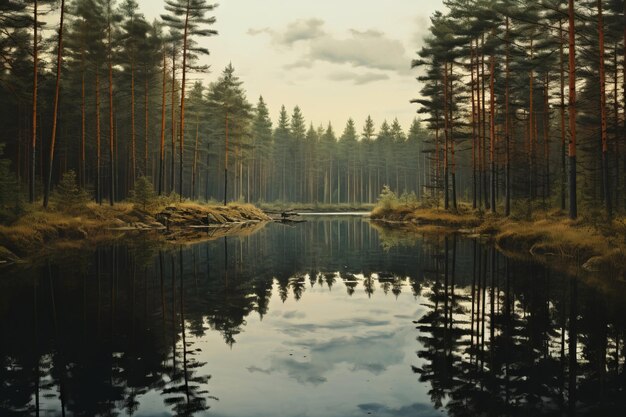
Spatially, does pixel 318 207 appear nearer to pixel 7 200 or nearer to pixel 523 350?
pixel 7 200

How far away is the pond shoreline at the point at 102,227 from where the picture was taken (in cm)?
1998

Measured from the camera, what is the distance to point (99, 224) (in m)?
29.8

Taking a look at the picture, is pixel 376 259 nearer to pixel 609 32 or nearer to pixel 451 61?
pixel 609 32

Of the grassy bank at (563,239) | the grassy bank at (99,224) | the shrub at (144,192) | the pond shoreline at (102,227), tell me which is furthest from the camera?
the shrub at (144,192)

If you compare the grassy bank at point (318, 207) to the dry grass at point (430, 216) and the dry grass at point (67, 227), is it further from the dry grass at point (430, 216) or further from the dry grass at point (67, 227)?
the dry grass at point (67, 227)

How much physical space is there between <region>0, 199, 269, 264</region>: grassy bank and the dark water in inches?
243

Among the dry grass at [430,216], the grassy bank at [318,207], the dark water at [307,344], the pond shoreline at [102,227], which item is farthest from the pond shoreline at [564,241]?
the grassy bank at [318,207]

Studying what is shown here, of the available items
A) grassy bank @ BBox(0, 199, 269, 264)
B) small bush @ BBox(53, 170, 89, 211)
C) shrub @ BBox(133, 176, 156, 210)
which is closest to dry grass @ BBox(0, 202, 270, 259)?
grassy bank @ BBox(0, 199, 269, 264)

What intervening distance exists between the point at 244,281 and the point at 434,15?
35.9 metres

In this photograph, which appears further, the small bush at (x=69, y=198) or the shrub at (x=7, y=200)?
the small bush at (x=69, y=198)

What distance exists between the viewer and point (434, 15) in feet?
139

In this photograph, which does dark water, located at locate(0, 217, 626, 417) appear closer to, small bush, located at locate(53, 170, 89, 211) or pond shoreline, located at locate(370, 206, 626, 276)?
pond shoreline, located at locate(370, 206, 626, 276)

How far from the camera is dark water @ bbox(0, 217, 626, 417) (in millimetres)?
5613

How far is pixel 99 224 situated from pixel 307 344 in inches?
995
